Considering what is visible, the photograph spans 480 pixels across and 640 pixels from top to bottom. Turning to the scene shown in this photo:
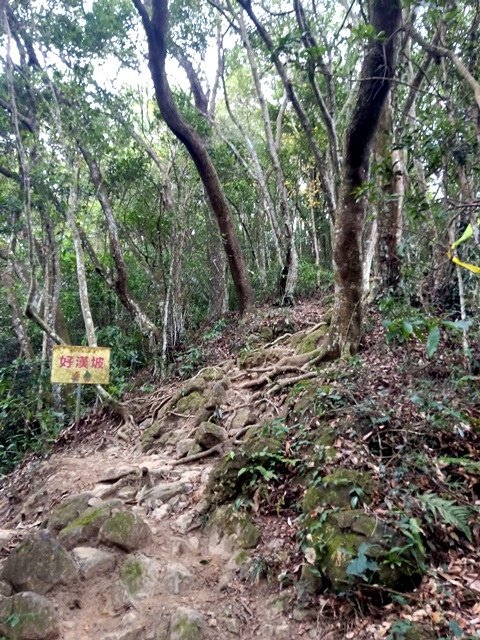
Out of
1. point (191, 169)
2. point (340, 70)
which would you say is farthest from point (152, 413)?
point (340, 70)

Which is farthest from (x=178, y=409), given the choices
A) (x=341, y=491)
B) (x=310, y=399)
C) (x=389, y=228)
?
(x=389, y=228)

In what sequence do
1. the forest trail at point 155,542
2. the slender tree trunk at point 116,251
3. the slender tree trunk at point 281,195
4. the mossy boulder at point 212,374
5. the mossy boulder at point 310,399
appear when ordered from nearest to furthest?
the forest trail at point 155,542 → the mossy boulder at point 310,399 → the mossy boulder at point 212,374 → the slender tree trunk at point 281,195 → the slender tree trunk at point 116,251

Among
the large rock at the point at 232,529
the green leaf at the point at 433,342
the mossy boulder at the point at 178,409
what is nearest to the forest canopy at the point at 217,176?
the green leaf at the point at 433,342

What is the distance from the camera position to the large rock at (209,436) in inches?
219

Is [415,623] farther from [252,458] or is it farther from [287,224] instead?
[287,224]

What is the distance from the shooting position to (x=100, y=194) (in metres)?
9.85

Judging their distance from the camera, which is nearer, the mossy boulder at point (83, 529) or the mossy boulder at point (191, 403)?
the mossy boulder at point (83, 529)

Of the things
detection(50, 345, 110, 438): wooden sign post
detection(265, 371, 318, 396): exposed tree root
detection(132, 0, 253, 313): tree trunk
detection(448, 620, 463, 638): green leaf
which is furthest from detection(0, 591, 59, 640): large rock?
detection(132, 0, 253, 313): tree trunk

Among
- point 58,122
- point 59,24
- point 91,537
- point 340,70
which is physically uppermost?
point 59,24

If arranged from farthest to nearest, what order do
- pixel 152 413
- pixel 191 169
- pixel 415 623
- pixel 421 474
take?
pixel 191 169 → pixel 152 413 → pixel 421 474 → pixel 415 623

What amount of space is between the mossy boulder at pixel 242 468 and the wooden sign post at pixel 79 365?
9.44 feet

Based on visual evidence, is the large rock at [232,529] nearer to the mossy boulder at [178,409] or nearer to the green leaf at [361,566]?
the green leaf at [361,566]

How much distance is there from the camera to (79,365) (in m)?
6.41

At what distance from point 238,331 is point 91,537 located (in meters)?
6.19
